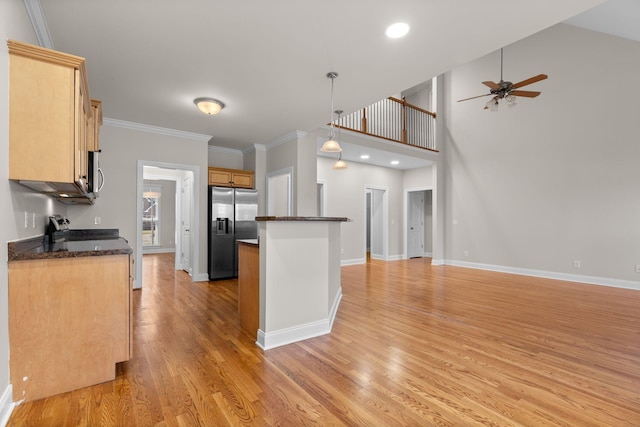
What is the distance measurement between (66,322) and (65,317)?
34mm

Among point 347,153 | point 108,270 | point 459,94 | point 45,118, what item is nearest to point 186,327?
point 108,270

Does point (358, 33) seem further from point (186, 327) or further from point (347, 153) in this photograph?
point (347, 153)

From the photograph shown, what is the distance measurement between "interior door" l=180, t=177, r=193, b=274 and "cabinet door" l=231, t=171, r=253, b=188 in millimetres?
934

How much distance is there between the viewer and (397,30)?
255cm

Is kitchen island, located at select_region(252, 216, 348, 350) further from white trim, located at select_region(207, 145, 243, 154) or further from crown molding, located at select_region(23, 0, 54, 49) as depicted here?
white trim, located at select_region(207, 145, 243, 154)

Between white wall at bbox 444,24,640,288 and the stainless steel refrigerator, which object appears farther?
the stainless steel refrigerator

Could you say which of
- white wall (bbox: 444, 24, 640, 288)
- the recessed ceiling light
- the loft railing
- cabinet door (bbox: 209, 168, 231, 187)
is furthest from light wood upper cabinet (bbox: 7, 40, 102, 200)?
white wall (bbox: 444, 24, 640, 288)

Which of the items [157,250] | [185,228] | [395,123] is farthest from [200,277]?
[157,250]

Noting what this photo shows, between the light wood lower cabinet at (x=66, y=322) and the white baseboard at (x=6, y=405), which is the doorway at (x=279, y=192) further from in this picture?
the white baseboard at (x=6, y=405)

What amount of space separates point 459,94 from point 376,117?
271 cm

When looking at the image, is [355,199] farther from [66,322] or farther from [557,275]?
[66,322]

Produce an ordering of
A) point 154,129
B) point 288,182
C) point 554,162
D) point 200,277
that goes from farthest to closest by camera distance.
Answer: point 554,162 < point 288,182 < point 200,277 < point 154,129

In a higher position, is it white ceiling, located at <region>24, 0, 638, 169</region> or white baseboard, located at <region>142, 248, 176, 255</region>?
white ceiling, located at <region>24, 0, 638, 169</region>

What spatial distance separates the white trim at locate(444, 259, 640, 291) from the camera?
16.9 ft
